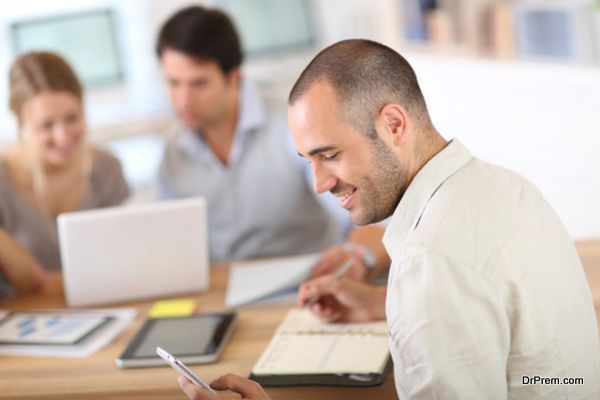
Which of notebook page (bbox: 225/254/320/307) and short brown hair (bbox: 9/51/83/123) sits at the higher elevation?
short brown hair (bbox: 9/51/83/123)

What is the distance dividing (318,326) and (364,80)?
26.0 inches

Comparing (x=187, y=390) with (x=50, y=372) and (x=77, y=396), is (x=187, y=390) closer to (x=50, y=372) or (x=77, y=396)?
(x=77, y=396)

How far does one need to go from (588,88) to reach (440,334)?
8.32 feet

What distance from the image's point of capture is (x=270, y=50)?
464 centimetres

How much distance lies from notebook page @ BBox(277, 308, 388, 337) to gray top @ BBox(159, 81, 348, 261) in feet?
2.76

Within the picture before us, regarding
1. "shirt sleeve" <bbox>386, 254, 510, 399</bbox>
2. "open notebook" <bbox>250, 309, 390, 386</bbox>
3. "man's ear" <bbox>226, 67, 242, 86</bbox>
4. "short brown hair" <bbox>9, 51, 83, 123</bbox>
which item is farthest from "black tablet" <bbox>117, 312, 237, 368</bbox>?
"man's ear" <bbox>226, 67, 242, 86</bbox>

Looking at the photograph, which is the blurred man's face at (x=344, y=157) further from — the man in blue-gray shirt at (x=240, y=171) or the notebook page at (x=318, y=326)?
the man in blue-gray shirt at (x=240, y=171)

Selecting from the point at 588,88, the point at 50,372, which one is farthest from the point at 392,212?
the point at 588,88

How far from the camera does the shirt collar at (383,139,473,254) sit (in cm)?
145

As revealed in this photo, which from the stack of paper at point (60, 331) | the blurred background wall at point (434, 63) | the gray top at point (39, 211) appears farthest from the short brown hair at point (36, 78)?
the blurred background wall at point (434, 63)

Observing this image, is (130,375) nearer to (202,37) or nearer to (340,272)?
(340,272)

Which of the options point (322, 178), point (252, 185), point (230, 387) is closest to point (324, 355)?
point (230, 387)

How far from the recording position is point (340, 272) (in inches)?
82.1

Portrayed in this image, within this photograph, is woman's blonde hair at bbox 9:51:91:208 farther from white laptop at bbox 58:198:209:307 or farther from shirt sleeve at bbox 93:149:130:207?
white laptop at bbox 58:198:209:307
